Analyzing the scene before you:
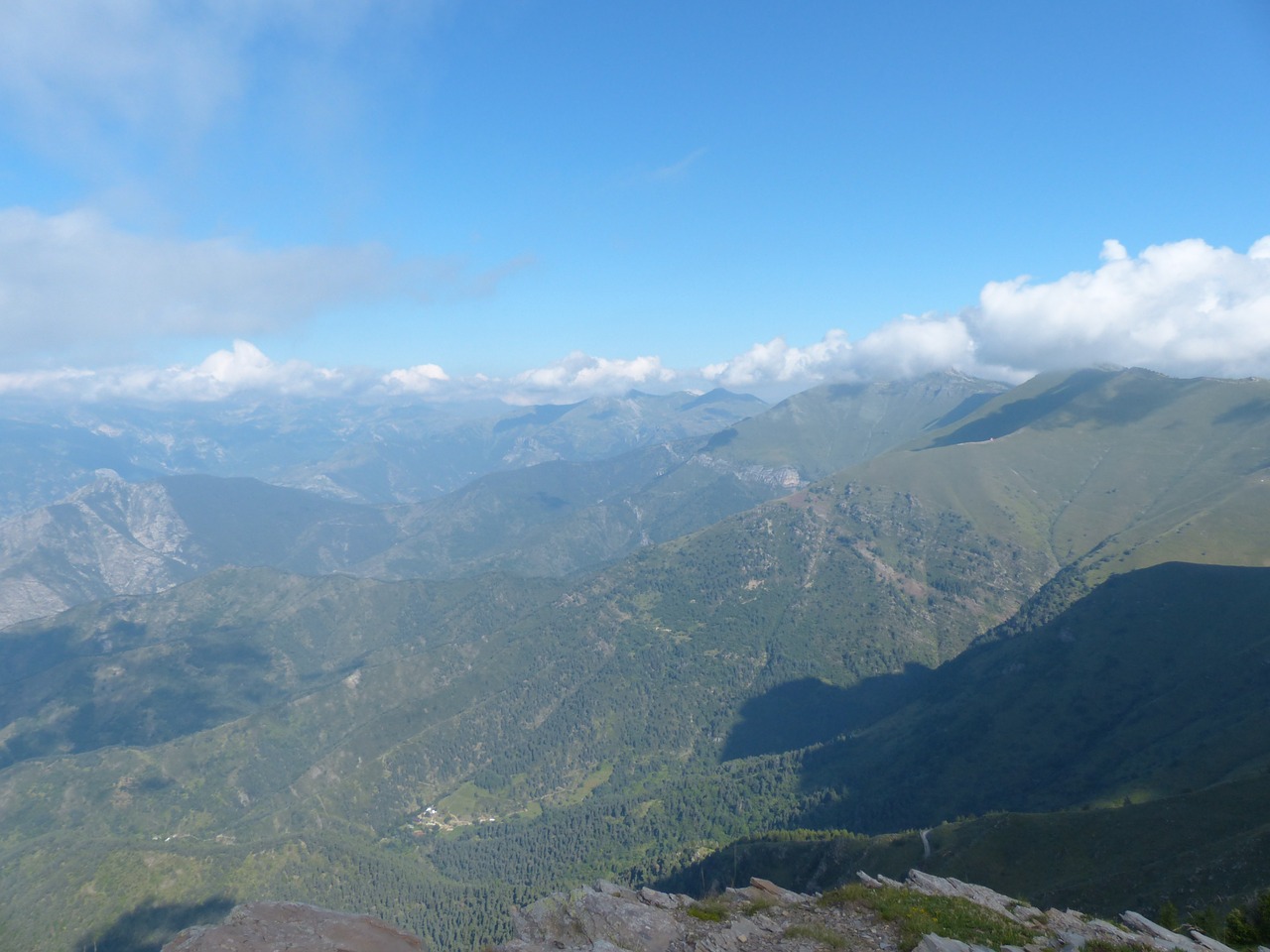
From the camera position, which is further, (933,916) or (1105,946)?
(933,916)

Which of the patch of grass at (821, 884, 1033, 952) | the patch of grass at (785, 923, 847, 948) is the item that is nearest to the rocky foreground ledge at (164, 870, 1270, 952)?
the patch of grass at (785, 923, 847, 948)

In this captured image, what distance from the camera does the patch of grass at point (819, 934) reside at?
4409 centimetres

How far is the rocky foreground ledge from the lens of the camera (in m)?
43.9

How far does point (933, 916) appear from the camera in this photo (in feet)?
160

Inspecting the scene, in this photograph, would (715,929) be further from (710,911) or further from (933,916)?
(933,916)

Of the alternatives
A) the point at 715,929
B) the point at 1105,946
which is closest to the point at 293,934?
the point at 715,929

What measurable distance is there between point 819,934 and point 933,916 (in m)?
10.2

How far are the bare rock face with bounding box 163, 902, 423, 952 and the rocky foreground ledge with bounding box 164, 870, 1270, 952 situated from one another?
0.08 m

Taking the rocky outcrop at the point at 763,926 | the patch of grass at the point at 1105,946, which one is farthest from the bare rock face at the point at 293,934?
the patch of grass at the point at 1105,946

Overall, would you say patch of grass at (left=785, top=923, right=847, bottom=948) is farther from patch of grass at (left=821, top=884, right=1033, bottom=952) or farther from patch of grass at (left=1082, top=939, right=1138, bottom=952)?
patch of grass at (left=1082, top=939, right=1138, bottom=952)

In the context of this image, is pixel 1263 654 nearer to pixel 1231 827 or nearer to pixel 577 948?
pixel 1231 827

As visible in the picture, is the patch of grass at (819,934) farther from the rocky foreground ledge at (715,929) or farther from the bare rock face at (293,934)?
the bare rock face at (293,934)

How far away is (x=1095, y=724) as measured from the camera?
198 metres

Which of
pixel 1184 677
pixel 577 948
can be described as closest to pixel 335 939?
pixel 577 948
